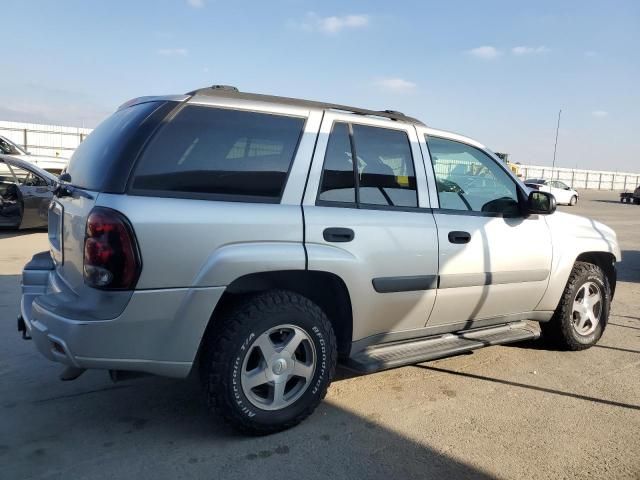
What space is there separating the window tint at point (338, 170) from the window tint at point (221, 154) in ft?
0.78

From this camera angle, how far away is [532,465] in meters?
2.86

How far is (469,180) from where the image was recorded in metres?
4.04

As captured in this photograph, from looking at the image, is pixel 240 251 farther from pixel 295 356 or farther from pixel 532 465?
pixel 532 465

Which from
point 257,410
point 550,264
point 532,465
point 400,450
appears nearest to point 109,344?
point 257,410

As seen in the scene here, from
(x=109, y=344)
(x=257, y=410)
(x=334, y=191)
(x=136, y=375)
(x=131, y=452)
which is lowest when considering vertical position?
(x=131, y=452)

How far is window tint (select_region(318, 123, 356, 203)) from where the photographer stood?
323 centimetres

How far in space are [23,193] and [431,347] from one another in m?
8.02

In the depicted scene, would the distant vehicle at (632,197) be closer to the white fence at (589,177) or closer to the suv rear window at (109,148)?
the white fence at (589,177)

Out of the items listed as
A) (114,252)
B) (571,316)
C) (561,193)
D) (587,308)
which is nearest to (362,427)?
(114,252)

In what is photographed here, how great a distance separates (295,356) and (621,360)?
3069 millimetres

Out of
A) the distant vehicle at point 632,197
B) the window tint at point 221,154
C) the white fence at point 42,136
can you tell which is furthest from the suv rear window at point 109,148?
the distant vehicle at point 632,197

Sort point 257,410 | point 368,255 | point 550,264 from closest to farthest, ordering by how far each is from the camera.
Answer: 1. point 257,410
2. point 368,255
3. point 550,264

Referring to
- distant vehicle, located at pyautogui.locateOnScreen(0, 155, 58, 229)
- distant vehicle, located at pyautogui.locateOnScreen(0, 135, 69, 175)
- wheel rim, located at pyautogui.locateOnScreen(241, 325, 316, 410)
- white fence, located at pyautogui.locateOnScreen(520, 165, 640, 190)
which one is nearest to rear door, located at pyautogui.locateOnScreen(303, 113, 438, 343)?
wheel rim, located at pyautogui.locateOnScreen(241, 325, 316, 410)

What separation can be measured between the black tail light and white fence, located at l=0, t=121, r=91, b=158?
24.0 m
